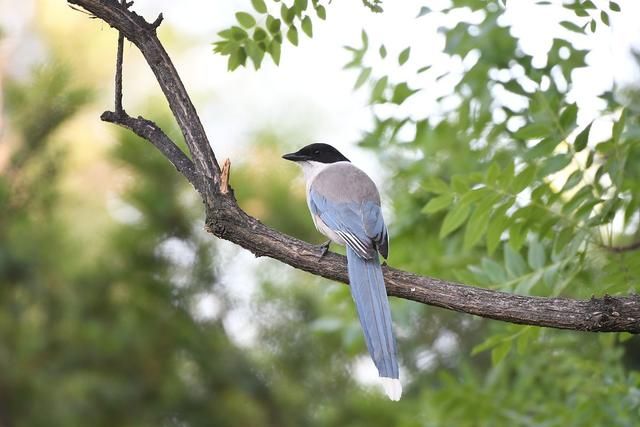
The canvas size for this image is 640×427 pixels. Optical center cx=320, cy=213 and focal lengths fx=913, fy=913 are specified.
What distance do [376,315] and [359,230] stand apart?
1.78ft

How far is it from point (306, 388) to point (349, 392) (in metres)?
0.29

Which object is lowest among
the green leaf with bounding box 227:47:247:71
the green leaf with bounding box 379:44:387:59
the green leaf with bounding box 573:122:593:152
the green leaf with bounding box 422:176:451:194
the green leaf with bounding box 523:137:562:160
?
the green leaf with bounding box 422:176:451:194

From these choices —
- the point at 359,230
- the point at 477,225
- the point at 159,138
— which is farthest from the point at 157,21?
the point at 477,225

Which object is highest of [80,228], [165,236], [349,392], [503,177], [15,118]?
[503,177]

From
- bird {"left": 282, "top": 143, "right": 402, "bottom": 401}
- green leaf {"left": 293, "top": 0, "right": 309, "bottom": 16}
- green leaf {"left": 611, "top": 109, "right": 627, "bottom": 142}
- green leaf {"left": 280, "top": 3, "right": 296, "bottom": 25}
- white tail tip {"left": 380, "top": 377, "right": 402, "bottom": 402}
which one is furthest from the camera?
green leaf {"left": 280, "top": 3, "right": 296, "bottom": 25}

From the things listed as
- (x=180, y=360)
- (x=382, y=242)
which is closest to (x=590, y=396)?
(x=382, y=242)

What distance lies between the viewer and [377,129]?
169 inches

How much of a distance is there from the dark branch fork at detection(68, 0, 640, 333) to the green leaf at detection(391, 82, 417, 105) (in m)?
1.02

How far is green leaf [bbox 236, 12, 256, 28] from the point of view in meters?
3.49

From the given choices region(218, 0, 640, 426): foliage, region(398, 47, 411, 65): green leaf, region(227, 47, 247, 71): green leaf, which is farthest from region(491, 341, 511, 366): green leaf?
region(227, 47, 247, 71): green leaf

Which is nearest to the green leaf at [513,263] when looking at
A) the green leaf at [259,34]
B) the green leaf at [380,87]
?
the green leaf at [380,87]

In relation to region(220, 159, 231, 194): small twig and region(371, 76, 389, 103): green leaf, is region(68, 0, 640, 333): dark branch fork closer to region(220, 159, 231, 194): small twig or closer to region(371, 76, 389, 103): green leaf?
region(220, 159, 231, 194): small twig

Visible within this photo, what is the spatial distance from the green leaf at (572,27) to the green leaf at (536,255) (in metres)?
0.86

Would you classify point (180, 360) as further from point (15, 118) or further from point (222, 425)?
point (15, 118)
